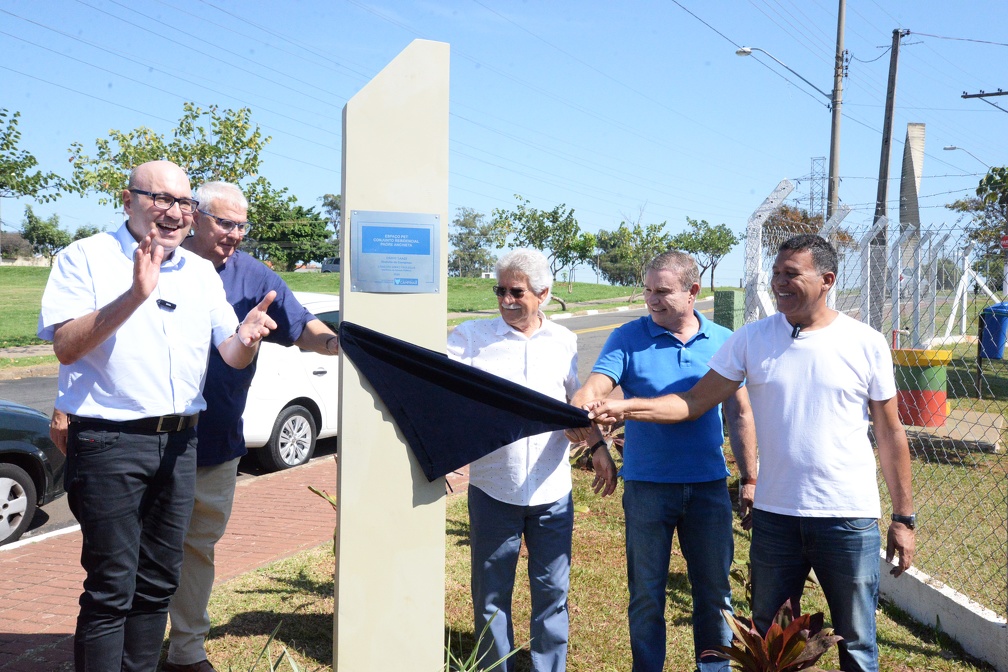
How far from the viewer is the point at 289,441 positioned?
8.01m

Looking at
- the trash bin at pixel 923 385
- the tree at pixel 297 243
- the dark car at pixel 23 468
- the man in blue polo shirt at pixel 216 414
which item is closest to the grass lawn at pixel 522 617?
the man in blue polo shirt at pixel 216 414

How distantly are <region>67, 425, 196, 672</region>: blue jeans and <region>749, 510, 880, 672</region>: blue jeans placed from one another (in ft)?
6.89

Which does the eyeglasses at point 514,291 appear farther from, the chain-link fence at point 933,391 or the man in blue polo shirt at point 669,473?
the chain-link fence at point 933,391

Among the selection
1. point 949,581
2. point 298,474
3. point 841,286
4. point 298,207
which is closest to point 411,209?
point 949,581

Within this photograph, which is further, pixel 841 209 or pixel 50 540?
pixel 841 209

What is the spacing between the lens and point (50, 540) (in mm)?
5758

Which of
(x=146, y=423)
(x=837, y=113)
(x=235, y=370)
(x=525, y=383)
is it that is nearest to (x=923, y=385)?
(x=525, y=383)

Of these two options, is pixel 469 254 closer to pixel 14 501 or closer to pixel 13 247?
pixel 13 247

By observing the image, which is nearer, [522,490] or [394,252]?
[394,252]

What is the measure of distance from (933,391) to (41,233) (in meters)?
83.4

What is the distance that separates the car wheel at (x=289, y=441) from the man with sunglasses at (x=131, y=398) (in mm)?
4870

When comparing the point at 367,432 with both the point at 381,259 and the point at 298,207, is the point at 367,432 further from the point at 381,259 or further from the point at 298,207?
the point at 298,207

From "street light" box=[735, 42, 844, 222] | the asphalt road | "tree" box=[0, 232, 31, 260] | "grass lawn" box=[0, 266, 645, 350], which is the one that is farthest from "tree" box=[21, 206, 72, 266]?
"street light" box=[735, 42, 844, 222]

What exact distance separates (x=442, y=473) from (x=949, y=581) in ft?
12.0
